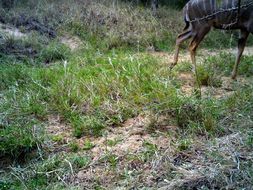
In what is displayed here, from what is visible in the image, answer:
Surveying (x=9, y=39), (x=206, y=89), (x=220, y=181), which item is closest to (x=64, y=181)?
(x=220, y=181)

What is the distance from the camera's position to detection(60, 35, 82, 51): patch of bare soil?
8.43m

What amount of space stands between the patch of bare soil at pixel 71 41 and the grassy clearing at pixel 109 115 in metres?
0.54

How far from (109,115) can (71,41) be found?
14.1 feet

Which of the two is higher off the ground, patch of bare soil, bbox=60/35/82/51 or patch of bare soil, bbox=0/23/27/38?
patch of bare soil, bbox=0/23/27/38

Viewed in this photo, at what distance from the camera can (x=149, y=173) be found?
12.3 feet

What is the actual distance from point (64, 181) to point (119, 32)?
5734 mm

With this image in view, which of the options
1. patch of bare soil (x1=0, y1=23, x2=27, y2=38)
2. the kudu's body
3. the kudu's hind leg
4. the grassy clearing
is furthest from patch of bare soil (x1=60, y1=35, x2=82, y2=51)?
the kudu's hind leg

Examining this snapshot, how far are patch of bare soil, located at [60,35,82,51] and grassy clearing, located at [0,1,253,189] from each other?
0.54 metres

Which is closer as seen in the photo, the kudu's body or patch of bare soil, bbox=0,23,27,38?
the kudu's body

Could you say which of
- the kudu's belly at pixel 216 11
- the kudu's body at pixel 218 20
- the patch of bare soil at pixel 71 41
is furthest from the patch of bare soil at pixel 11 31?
the kudu's belly at pixel 216 11

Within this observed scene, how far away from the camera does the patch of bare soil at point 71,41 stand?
843cm

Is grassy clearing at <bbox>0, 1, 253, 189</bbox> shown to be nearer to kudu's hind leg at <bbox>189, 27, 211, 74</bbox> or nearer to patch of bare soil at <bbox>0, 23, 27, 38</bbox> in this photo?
kudu's hind leg at <bbox>189, 27, 211, 74</bbox>

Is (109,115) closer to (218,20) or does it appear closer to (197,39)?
(197,39)

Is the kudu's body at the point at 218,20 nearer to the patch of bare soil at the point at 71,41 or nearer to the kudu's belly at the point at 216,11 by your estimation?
the kudu's belly at the point at 216,11
